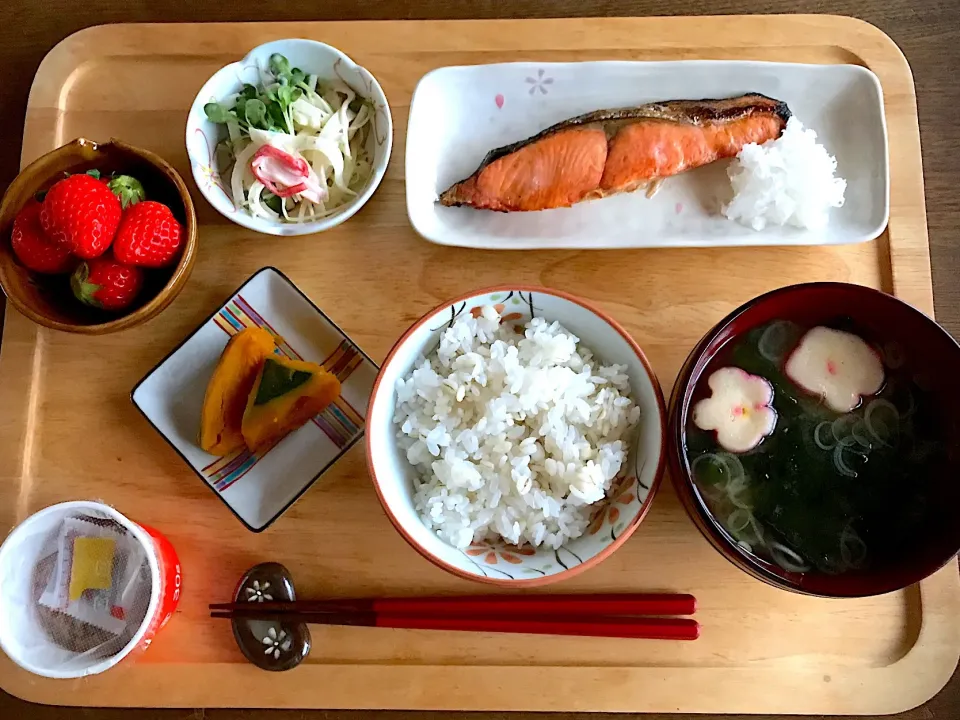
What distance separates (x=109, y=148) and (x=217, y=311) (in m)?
0.37

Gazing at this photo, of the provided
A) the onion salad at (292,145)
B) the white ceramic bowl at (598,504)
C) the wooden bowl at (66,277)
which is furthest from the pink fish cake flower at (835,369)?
the wooden bowl at (66,277)

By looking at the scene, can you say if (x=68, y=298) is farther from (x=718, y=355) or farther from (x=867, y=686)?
(x=867, y=686)

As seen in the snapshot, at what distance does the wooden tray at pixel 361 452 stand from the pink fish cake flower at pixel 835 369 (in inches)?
10.2

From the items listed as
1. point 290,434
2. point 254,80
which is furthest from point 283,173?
point 290,434

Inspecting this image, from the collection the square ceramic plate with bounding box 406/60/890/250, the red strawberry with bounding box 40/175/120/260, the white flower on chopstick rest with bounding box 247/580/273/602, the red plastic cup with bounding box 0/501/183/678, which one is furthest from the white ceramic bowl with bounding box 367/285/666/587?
the red strawberry with bounding box 40/175/120/260

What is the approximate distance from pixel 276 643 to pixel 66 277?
0.82 m

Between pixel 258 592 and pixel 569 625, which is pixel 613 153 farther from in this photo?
pixel 258 592

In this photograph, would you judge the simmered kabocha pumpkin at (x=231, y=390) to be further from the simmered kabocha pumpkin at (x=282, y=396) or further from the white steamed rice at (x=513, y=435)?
the white steamed rice at (x=513, y=435)

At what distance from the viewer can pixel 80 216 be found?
1325 mm

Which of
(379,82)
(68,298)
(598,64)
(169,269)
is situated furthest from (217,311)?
(598,64)

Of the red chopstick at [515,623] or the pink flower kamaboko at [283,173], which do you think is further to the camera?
the pink flower kamaboko at [283,173]

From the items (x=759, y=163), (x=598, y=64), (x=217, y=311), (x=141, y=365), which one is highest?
(x=598, y=64)

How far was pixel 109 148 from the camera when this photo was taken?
1.46 meters

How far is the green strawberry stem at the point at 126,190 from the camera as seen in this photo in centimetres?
141
